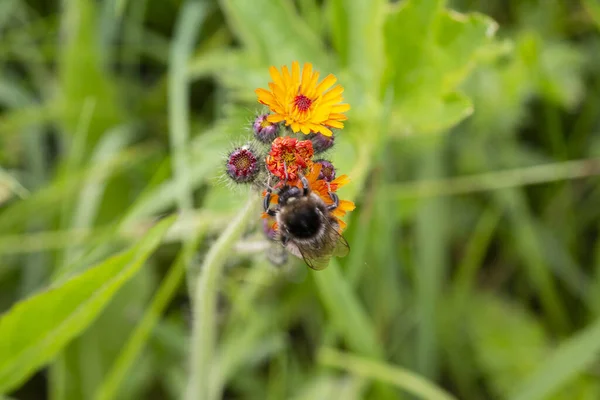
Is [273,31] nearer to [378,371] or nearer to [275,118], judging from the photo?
[275,118]

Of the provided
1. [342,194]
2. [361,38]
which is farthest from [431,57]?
[342,194]

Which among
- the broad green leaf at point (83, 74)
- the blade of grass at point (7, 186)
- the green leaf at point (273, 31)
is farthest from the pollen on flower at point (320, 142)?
the broad green leaf at point (83, 74)

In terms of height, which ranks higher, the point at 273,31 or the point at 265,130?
the point at 273,31

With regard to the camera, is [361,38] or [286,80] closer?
[286,80]

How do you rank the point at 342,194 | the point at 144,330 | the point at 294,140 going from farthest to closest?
the point at 144,330 → the point at 342,194 → the point at 294,140

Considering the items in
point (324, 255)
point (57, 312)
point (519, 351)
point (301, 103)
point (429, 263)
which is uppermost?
point (429, 263)

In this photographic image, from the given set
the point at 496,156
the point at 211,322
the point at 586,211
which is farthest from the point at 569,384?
the point at 211,322

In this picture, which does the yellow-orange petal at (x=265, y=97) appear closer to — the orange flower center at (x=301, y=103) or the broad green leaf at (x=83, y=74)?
the orange flower center at (x=301, y=103)

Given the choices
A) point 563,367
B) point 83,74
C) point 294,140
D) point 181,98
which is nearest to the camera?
point 294,140
